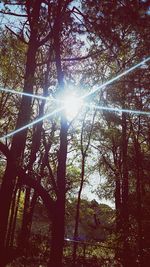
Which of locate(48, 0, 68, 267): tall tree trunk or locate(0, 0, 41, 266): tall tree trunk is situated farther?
locate(0, 0, 41, 266): tall tree trunk

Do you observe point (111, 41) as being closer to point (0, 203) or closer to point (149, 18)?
point (149, 18)

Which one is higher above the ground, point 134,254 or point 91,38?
point 91,38

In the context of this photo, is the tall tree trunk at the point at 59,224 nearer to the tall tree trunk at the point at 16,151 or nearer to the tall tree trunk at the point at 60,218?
the tall tree trunk at the point at 60,218

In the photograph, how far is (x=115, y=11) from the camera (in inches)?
392

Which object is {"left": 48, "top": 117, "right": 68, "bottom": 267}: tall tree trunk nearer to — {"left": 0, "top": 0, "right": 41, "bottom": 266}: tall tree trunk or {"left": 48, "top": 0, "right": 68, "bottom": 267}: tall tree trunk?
{"left": 48, "top": 0, "right": 68, "bottom": 267}: tall tree trunk

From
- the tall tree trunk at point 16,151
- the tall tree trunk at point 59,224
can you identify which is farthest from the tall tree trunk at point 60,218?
the tall tree trunk at point 16,151

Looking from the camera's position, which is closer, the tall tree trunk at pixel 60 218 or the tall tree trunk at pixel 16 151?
the tall tree trunk at pixel 60 218

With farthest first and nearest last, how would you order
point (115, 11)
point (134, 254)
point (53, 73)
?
point (53, 73) < point (134, 254) < point (115, 11)

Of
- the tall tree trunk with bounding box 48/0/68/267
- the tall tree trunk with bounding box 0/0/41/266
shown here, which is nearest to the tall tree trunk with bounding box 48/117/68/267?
the tall tree trunk with bounding box 48/0/68/267

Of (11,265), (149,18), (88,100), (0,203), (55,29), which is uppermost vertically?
(88,100)

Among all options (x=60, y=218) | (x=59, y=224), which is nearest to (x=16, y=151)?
(x=60, y=218)

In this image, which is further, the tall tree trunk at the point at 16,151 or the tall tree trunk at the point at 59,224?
the tall tree trunk at the point at 16,151

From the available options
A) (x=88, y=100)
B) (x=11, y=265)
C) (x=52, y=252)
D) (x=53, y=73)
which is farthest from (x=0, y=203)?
(x=88, y=100)

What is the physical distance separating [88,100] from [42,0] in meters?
12.3
